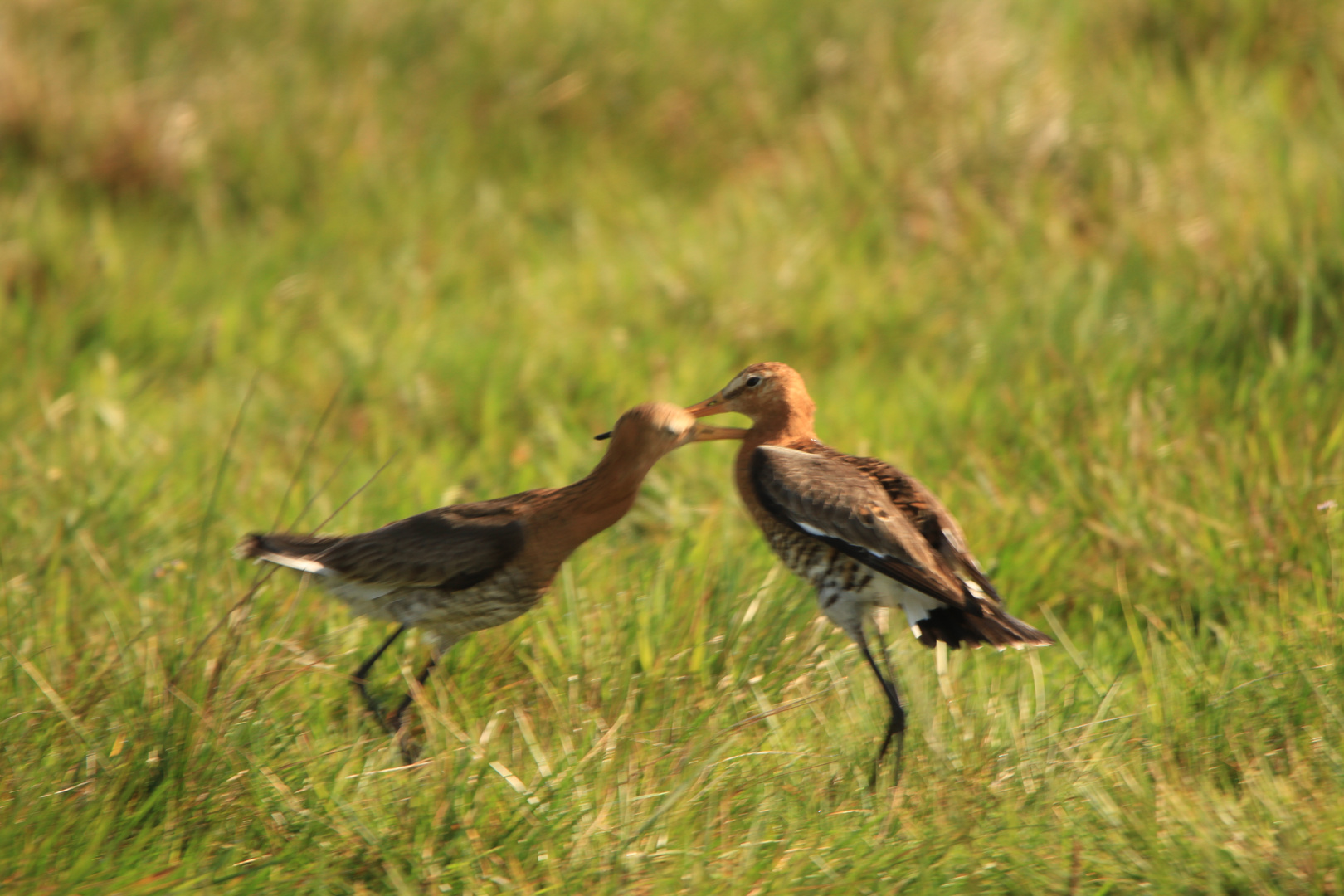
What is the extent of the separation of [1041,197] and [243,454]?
4560 mm

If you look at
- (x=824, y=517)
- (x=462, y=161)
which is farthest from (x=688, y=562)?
(x=462, y=161)

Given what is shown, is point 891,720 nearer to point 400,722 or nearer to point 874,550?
point 874,550

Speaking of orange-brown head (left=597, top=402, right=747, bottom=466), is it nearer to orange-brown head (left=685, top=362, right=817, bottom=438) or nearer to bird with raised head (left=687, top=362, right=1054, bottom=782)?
bird with raised head (left=687, top=362, right=1054, bottom=782)

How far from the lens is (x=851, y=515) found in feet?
13.1

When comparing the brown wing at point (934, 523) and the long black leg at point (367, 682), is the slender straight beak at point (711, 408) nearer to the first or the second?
the brown wing at point (934, 523)

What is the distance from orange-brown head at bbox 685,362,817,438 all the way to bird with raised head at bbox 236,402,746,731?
0.55 meters

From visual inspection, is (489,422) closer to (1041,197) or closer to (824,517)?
(824,517)

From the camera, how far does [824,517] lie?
13.2 ft

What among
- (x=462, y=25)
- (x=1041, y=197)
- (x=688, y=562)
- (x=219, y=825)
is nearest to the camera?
(x=219, y=825)

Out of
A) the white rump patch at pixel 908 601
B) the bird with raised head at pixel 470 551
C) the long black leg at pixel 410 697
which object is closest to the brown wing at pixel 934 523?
the white rump patch at pixel 908 601

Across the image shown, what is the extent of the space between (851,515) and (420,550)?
1.32 m

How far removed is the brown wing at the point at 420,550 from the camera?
397cm

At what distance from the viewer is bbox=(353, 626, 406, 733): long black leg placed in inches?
153

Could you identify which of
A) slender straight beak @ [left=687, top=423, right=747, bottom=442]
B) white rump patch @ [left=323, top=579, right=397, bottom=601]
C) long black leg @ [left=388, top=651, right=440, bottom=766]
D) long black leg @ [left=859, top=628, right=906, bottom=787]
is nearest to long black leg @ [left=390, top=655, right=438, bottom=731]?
long black leg @ [left=388, top=651, right=440, bottom=766]
